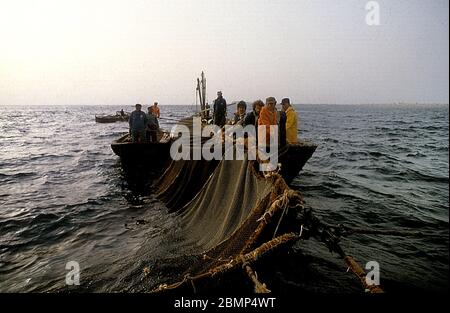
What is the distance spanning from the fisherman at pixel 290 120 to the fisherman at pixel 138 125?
579 centimetres

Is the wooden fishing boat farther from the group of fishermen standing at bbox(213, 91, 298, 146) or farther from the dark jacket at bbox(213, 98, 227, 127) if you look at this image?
the dark jacket at bbox(213, 98, 227, 127)

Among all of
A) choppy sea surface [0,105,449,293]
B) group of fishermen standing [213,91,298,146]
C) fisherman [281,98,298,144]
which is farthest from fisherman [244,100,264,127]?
choppy sea surface [0,105,449,293]

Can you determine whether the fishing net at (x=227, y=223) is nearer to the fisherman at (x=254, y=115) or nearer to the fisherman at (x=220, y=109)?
the fisherman at (x=254, y=115)

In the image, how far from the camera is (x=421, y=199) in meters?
10.5

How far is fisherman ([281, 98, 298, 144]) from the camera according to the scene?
8.85m

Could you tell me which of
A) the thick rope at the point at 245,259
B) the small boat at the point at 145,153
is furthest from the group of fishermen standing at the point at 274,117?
the thick rope at the point at 245,259

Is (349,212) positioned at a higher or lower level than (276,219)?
lower

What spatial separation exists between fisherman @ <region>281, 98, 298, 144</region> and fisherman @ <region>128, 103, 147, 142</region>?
5.79 meters

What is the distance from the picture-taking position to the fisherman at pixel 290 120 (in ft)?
29.0

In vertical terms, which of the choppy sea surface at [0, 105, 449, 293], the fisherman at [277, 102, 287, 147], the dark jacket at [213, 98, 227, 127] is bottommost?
the choppy sea surface at [0, 105, 449, 293]

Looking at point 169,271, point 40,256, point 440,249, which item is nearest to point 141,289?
point 169,271

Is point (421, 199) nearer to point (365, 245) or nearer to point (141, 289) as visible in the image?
point (365, 245)

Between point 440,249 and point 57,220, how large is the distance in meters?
9.92
